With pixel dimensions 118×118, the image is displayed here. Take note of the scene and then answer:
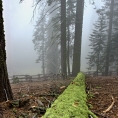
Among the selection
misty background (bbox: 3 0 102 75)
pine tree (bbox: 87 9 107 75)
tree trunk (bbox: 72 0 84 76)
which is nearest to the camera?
tree trunk (bbox: 72 0 84 76)

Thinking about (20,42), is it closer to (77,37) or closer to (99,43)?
(99,43)

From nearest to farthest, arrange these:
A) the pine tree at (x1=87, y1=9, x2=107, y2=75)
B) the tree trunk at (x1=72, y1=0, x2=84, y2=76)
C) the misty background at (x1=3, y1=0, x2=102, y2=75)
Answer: the tree trunk at (x1=72, y1=0, x2=84, y2=76), the pine tree at (x1=87, y1=9, x2=107, y2=75), the misty background at (x1=3, y1=0, x2=102, y2=75)

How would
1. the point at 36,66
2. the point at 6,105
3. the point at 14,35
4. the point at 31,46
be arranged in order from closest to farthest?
the point at 6,105, the point at 36,66, the point at 31,46, the point at 14,35

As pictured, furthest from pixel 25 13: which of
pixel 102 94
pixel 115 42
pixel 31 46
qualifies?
pixel 102 94

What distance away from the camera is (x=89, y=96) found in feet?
18.0

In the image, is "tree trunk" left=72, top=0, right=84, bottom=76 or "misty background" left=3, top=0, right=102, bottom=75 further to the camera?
"misty background" left=3, top=0, right=102, bottom=75

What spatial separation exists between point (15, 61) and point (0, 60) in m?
53.9

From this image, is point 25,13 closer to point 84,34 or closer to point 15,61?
point 84,34

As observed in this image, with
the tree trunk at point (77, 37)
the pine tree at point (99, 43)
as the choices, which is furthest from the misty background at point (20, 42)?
the tree trunk at point (77, 37)

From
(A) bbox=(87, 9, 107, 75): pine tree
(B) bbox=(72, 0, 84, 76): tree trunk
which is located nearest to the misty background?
(A) bbox=(87, 9, 107, 75): pine tree

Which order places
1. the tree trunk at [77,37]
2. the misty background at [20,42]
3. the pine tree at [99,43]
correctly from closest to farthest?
the tree trunk at [77,37] < the pine tree at [99,43] < the misty background at [20,42]

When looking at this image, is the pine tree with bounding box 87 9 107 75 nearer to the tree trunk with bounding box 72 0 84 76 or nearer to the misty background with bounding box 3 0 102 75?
the tree trunk with bounding box 72 0 84 76

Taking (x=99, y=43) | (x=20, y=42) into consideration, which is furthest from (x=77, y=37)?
(x=20, y=42)

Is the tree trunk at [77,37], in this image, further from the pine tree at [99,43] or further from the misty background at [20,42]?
the misty background at [20,42]
